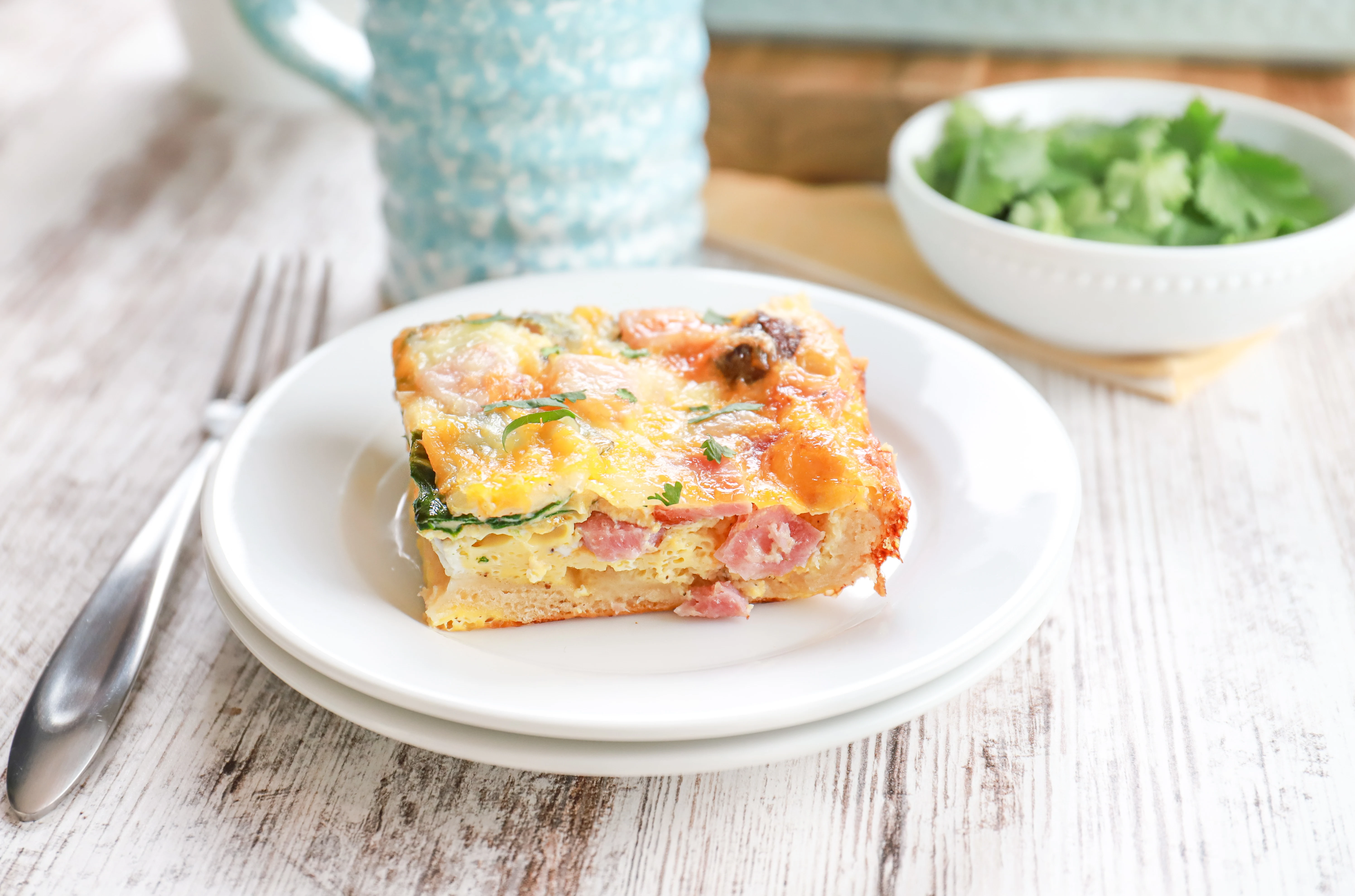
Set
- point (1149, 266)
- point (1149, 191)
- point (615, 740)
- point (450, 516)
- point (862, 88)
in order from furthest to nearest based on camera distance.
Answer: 1. point (862, 88)
2. point (1149, 191)
3. point (1149, 266)
4. point (450, 516)
5. point (615, 740)

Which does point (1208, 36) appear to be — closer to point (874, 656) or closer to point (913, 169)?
point (913, 169)

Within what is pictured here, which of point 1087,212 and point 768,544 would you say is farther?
point 1087,212

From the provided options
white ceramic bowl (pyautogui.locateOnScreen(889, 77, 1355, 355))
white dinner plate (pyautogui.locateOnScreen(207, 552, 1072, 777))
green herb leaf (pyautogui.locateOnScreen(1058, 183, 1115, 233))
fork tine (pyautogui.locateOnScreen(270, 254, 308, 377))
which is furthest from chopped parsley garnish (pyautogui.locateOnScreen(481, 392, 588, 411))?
green herb leaf (pyautogui.locateOnScreen(1058, 183, 1115, 233))

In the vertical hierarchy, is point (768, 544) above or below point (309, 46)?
below

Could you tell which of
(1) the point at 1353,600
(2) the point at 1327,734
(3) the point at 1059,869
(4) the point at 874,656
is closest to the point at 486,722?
(4) the point at 874,656

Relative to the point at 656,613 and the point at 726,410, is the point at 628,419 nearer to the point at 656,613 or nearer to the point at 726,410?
the point at 726,410

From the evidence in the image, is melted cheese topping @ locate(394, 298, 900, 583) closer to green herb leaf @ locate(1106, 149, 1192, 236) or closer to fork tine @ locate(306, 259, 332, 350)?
fork tine @ locate(306, 259, 332, 350)

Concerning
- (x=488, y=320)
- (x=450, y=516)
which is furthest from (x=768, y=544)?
(x=488, y=320)
